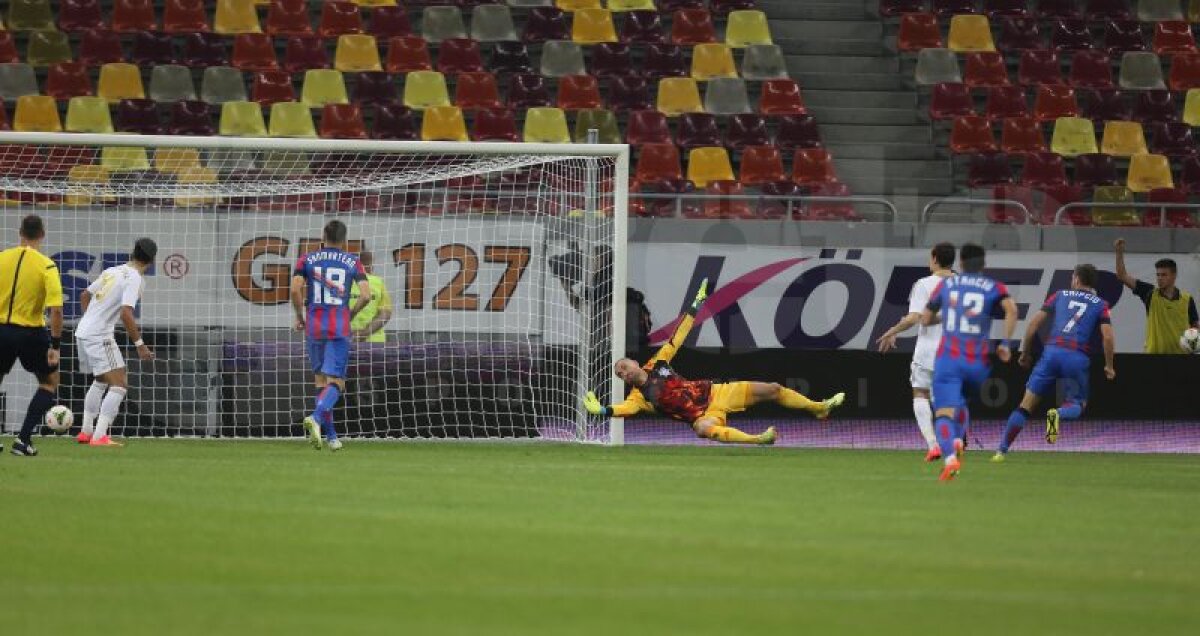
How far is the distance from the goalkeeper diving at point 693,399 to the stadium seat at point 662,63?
28.5 feet

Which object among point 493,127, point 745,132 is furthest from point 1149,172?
point 493,127

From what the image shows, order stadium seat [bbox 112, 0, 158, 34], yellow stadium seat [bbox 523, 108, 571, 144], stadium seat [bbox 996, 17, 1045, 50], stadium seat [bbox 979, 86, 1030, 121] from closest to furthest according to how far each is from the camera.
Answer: yellow stadium seat [bbox 523, 108, 571, 144]
stadium seat [bbox 112, 0, 158, 34]
stadium seat [bbox 979, 86, 1030, 121]
stadium seat [bbox 996, 17, 1045, 50]

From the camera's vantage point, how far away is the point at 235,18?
78.1 ft

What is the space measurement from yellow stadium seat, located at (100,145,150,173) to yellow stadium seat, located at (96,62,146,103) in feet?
8.66

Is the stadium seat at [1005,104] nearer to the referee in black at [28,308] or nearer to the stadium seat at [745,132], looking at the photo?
the stadium seat at [745,132]

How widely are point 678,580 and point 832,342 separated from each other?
13.9 meters

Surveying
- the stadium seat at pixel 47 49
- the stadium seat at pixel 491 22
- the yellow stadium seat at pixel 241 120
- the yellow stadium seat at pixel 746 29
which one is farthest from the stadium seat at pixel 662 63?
the stadium seat at pixel 47 49

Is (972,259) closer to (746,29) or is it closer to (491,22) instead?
(746,29)

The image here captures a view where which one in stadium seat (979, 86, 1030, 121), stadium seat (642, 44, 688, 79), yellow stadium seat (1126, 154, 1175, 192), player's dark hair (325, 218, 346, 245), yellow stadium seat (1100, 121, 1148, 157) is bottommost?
player's dark hair (325, 218, 346, 245)

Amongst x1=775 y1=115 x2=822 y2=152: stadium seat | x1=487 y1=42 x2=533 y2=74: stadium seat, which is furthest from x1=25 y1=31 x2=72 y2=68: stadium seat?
x1=775 y1=115 x2=822 y2=152: stadium seat

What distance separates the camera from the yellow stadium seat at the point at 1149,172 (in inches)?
958

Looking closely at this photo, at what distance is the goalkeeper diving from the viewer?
52.5 feet

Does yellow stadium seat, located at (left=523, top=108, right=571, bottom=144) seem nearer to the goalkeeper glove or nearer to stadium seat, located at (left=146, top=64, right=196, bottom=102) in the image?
stadium seat, located at (left=146, top=64, right=196, bottom=102)

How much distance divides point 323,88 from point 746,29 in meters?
5.98
